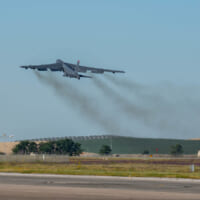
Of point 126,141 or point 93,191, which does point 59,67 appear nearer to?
point 93,191

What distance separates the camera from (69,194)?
29297mm

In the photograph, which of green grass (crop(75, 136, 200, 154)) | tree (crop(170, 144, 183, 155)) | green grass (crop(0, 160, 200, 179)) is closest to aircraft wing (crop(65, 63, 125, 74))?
green grass (crop(0, 160, 200, 179))

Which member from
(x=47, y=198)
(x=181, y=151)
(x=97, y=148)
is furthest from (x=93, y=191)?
(x=97, y=148)

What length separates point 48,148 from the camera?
147 meters

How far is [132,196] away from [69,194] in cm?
407

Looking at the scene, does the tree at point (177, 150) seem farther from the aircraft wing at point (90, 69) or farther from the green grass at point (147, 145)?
the aircraft wing at point (90, 69)

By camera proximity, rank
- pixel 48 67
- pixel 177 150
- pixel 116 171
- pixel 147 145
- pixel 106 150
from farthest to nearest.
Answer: pixel 147 145 < pixel 106 150 < pixel 177 150 < pixel 48 67 < pixel 116 171

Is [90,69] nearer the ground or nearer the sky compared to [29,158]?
nearer the sky

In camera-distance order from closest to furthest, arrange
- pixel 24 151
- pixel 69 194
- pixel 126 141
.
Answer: pixel 69 194, pixel 24 151, pixel 126 141

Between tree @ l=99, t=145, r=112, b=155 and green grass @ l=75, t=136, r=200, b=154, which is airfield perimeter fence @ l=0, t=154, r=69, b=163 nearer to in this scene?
tree @ l=99, t=145, r=112, b=155

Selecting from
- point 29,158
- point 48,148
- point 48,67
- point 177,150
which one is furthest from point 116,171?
point 177,150

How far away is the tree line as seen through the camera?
482 feet

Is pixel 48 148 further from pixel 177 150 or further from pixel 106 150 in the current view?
pixel 177 150

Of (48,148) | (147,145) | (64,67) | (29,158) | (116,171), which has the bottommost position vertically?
(116,171)
